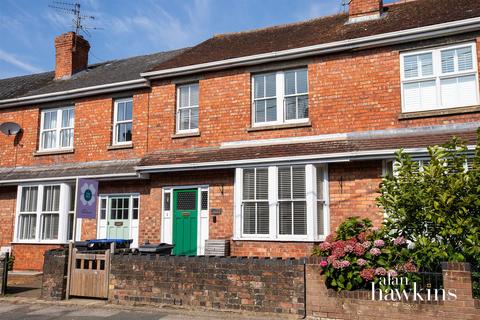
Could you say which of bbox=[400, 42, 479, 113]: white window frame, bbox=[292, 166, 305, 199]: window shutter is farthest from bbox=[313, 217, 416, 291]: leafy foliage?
bbox=[400, 42, 479, 113]: white window frame

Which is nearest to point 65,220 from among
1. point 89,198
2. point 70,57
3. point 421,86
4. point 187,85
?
point 89,198

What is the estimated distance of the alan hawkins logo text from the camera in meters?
6.58

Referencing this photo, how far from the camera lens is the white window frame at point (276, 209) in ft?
35.9

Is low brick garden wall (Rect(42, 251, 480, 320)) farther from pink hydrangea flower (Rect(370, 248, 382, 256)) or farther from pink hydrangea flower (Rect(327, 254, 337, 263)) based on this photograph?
pink hydrangea flower (Rect(370, 248, 382, 256))

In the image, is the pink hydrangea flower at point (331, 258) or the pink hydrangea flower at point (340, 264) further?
the pink hydrangea flower at point (331, 258)

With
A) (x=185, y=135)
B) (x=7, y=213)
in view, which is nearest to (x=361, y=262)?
(x=185, y=135)

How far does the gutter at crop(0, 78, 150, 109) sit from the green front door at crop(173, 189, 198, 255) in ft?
12.9

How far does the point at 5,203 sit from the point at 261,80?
10.3 m

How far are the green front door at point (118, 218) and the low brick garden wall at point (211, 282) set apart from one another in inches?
199

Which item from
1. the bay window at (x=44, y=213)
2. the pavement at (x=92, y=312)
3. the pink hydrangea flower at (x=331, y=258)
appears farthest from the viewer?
the bay window at (x=44, y=213)

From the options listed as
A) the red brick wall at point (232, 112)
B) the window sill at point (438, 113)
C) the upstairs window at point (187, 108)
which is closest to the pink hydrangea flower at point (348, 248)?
the red brick wall at point (232, 112)

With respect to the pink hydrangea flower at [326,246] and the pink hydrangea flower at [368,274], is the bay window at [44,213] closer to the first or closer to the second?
the pink hydrangea flower at [326,246]

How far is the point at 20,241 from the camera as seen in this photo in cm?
1496

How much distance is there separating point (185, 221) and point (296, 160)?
3.96 m
